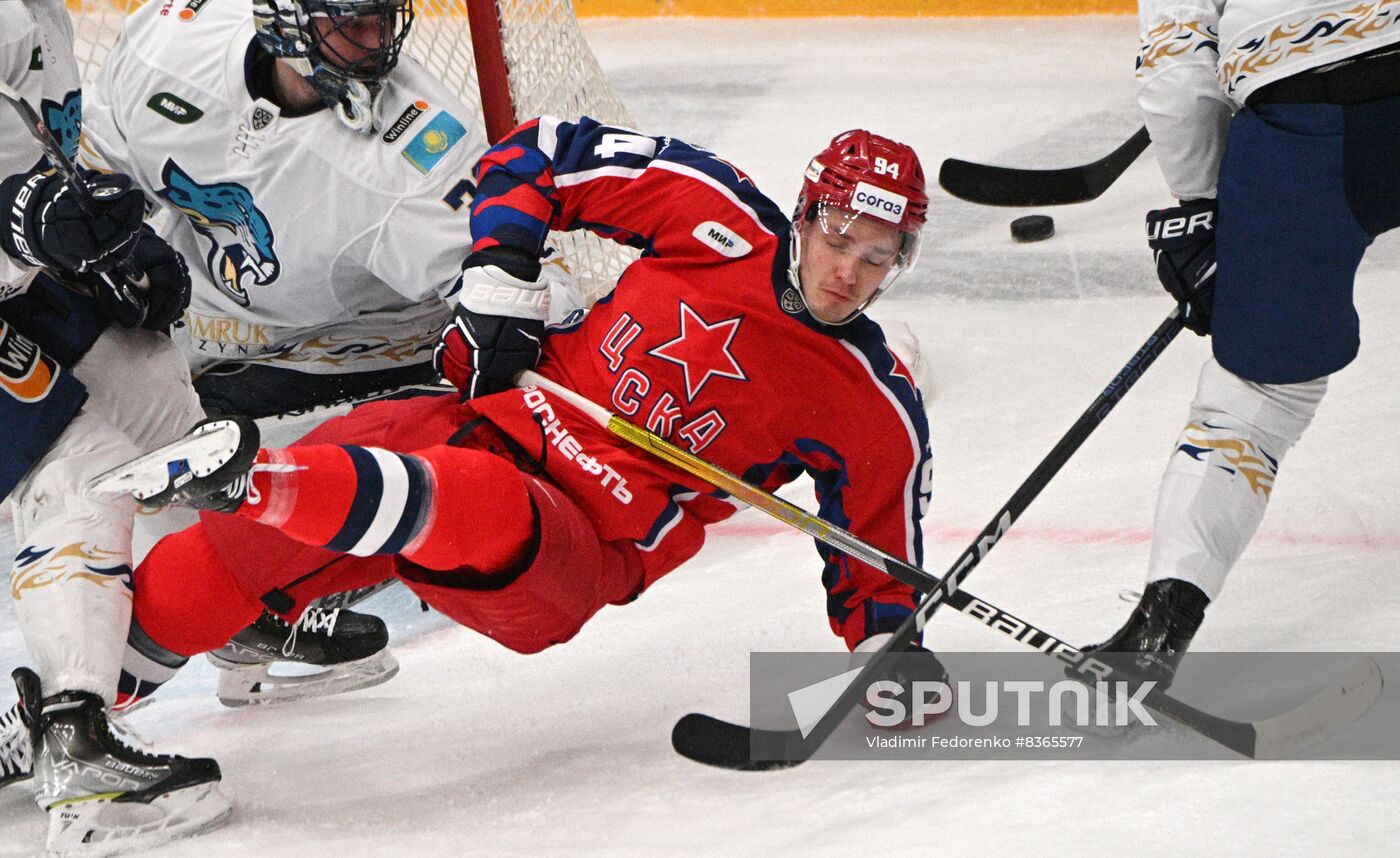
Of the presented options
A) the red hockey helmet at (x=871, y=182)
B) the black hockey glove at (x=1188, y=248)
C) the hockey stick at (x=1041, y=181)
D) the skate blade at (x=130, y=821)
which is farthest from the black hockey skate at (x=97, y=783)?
the hockey stick at (x=1041, y=181)

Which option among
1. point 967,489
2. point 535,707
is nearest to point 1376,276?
point 967,489

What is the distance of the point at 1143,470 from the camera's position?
2.88 metres

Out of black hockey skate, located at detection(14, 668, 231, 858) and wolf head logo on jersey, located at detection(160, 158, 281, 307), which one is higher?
wolf head logo on jersey, located at detection(160, 158, 281, 307)

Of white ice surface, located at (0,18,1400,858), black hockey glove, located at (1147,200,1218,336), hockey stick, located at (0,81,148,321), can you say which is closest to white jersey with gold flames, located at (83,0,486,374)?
hockey stick, located at (0,81,148,321)

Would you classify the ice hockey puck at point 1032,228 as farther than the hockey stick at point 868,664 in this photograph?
Yes

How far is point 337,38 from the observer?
2.21 metres

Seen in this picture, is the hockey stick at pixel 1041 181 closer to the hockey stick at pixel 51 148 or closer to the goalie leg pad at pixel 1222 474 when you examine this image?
the goalie leg pad at pixel 1222 474

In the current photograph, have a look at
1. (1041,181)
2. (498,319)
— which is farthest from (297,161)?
(1041,181)

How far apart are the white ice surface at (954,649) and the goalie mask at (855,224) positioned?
1.95ft

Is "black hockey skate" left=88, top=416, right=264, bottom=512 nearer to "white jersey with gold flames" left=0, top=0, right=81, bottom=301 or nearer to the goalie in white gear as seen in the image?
"white jersey with gold flames" left=0, top=0, right=81, bottom=301

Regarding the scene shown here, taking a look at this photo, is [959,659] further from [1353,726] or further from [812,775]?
[1353,726]

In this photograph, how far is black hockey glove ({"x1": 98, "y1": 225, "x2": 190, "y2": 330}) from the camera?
6.55 feet

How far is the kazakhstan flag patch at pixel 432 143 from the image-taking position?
2.39m

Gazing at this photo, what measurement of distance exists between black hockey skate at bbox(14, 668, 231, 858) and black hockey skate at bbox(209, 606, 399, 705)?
44 centimetres
